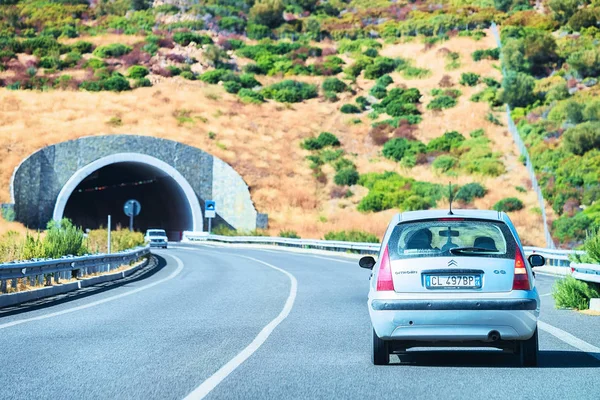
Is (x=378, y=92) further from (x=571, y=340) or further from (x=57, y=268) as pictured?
(x=571, y=340)

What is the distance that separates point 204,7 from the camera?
12688cm

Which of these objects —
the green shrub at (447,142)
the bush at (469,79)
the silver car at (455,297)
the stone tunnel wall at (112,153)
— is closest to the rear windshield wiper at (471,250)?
the silver car at (455,297)

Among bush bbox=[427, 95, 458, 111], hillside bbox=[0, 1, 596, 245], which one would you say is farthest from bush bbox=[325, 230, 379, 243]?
bush bbox=[427, 95, 458, 111]

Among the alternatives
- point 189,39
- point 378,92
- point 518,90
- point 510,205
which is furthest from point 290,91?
point 510,205

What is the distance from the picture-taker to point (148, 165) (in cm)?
6400

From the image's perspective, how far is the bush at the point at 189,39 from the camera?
11119 centimetres

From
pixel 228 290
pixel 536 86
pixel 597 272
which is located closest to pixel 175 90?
pixel 536 86

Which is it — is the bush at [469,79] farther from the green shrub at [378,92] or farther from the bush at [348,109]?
the bush at [348,109]

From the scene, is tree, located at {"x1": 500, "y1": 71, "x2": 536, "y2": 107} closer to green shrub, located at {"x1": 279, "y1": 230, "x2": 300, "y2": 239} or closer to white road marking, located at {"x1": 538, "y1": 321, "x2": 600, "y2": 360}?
green shrub, located at {"x1": 279, "y1": 230, "x2": 300, "y2": 239}

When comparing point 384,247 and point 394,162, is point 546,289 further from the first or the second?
point 394,162

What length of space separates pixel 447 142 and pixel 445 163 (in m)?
5.35

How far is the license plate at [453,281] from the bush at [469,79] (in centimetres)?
8735

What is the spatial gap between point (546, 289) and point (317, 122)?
7145 cm

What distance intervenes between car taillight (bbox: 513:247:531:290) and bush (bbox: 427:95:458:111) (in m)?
83.0
